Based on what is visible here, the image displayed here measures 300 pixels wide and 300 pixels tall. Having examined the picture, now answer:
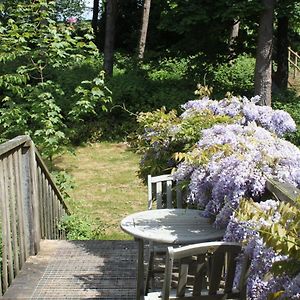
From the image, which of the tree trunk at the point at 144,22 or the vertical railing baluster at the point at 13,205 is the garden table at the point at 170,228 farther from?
the tree trunk at the point at 144,22

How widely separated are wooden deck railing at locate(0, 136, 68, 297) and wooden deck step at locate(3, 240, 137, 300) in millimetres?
121

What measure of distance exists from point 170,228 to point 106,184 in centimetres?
605

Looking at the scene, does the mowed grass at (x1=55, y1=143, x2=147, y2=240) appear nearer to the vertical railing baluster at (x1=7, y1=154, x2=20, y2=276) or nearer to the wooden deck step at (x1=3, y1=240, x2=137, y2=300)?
the wooden deck step at (x1=3, y1=240, x2=137, y2=300)

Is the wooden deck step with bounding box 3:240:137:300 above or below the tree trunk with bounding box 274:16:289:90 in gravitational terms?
below

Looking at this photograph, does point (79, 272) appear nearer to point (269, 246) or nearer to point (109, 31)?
point (269, 246)

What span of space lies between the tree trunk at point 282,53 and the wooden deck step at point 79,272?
11019mm

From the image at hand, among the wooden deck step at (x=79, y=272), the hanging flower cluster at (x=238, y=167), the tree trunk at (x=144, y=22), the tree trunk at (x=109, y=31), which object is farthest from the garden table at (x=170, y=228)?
the tree trunk at (x=144, y=22)

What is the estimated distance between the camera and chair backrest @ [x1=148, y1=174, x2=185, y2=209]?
411 centimetres

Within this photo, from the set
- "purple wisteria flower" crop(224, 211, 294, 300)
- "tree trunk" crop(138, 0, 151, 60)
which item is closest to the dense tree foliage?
"purple wisteria flower" crop(224, 211, 294, 300)

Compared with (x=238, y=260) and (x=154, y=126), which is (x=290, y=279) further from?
(x=154, y=126)

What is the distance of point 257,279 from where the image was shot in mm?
2357

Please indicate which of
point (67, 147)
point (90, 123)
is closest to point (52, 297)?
point (67, 147)

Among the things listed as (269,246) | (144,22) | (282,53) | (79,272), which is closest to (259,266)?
(269,246)

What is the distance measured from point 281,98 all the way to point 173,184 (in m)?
9.64
